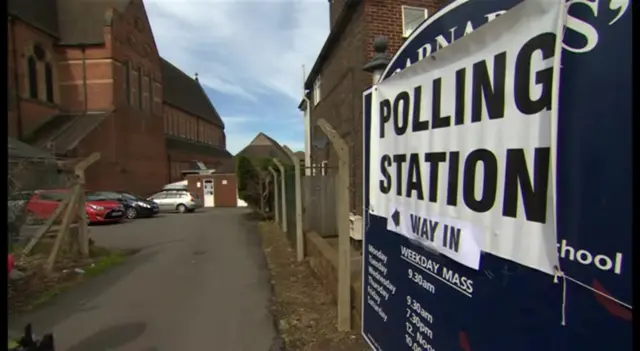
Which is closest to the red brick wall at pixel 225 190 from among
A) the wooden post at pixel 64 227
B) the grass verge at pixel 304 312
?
the wooden post at pixel 64 227

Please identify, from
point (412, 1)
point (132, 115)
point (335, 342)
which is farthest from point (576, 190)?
point (132, 115)

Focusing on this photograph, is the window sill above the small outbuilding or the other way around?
above

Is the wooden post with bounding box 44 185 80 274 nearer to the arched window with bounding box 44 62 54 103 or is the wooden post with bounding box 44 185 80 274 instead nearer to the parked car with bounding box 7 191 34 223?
the parked car with bounding box 7 191 34 223

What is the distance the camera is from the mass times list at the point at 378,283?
8.95 ft

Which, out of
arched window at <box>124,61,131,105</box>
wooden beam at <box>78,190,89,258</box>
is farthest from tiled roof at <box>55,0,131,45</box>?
wooden beam at <box>78,190,89,258</box>

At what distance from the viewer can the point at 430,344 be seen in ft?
7.02

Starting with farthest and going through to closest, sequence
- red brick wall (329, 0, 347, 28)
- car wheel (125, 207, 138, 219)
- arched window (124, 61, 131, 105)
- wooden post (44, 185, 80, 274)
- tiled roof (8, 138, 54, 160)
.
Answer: arched window (124, 61, 131, 105), car wheel (125, 207, 138, 219), red brick wall (329, 0, 347, 28), wooden post (44, 185, 80, 274), tiled roof (8, 138, 54, 160)

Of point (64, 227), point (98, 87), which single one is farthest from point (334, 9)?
point (98, 87)

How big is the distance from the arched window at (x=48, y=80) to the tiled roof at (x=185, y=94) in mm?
16387

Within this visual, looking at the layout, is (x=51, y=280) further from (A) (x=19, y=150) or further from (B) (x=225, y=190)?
(B) (x=225, y=190)

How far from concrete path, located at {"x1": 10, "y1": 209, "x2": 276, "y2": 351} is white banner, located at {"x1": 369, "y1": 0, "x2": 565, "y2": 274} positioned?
295cm

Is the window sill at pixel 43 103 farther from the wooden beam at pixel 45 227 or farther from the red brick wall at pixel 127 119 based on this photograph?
the wooden beam at pixel 45 227

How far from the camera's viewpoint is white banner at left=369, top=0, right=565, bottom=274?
1406 mm

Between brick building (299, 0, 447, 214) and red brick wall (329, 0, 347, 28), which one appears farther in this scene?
red brick wall (329, 0, 347, 28)
